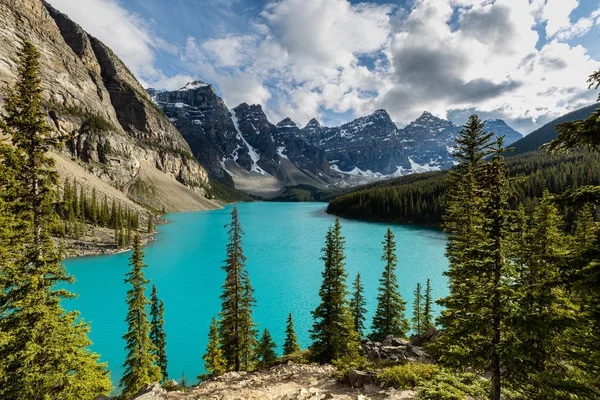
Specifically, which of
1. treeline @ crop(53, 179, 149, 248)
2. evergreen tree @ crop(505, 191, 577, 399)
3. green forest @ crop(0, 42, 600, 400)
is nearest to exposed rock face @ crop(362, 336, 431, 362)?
green forest @ crop(0, 42, 600, 400)

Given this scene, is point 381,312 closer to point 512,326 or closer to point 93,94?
point 512,326

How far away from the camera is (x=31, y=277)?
10922 mm

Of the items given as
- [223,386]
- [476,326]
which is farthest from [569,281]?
[223,386]

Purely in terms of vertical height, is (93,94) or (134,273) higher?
(93,94)

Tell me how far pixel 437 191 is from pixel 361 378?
126 meters

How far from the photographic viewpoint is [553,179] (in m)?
97.8

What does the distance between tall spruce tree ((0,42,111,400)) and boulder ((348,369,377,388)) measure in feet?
37.6

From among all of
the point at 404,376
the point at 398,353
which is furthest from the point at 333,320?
the point at 404,376

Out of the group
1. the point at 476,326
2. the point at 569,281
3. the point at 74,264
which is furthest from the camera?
the point at 74,264

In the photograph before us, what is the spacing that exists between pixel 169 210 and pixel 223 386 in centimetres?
16797

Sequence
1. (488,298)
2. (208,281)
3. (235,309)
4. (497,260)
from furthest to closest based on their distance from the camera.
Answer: (208,281)
(235,309)
(497,260)
(488,298)

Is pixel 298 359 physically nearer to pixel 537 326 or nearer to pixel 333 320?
pixel 333 320

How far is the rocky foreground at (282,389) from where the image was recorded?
11180mm

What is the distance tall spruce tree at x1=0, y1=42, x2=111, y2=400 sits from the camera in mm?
10523
